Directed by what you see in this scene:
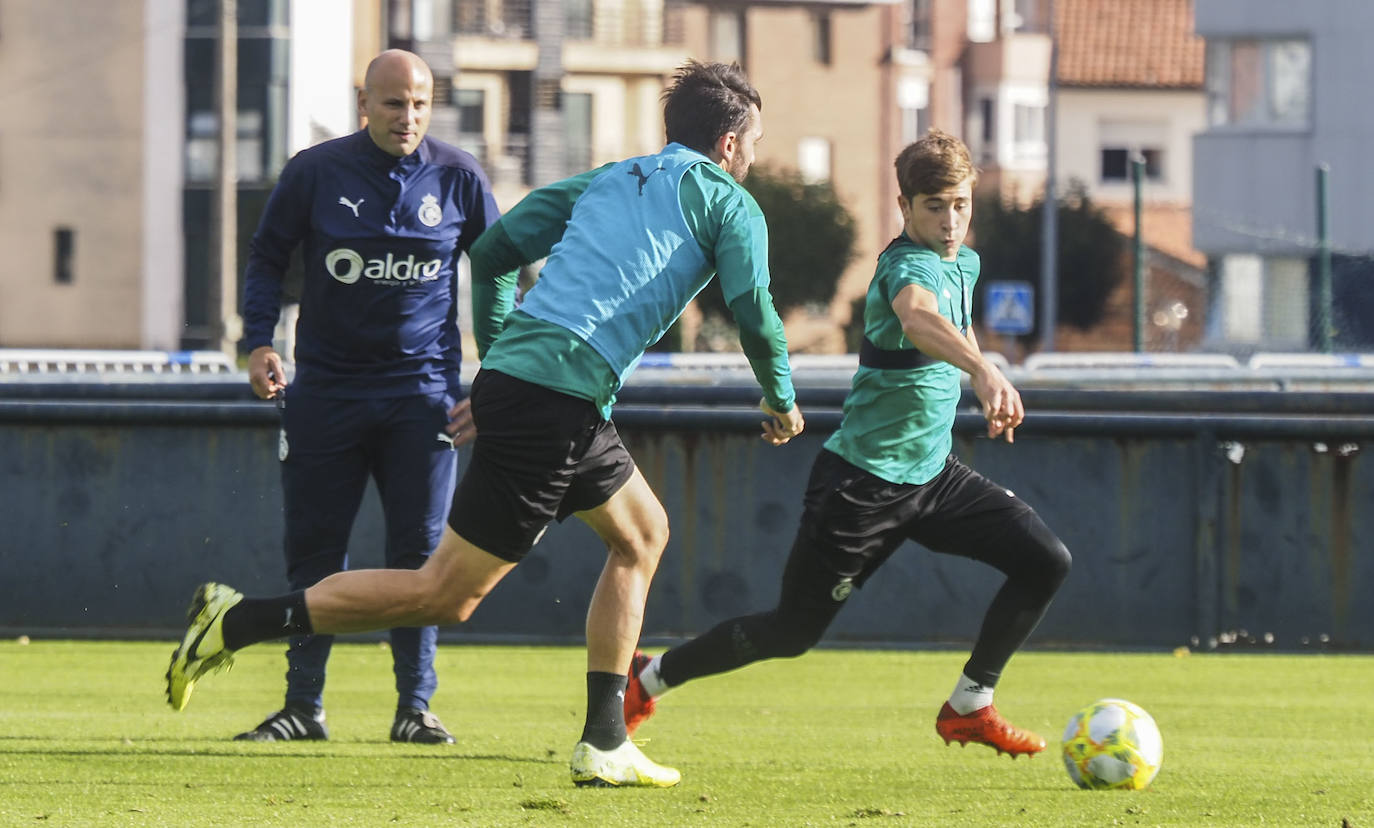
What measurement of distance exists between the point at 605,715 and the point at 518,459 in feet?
2.56

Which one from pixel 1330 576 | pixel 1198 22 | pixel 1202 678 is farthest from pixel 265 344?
pixel 1198 22

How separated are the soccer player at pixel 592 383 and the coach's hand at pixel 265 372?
3.38ft

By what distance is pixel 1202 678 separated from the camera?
31.8 ft

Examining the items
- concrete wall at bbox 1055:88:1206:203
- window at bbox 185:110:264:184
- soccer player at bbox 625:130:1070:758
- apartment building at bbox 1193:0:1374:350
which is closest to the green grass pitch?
soccer player at bbox 625:130:1070:758

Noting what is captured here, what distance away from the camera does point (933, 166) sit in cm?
676

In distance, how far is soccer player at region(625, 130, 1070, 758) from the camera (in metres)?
6.79

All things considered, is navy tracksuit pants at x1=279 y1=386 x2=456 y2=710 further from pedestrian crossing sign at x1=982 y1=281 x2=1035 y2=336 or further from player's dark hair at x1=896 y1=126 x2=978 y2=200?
pedestrian crossing sign at x1=982 y1=281 x2=1035 y2=336

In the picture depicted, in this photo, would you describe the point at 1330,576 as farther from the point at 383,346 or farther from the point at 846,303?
the point at 846,303

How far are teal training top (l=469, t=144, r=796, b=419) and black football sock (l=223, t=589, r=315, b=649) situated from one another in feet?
2.78

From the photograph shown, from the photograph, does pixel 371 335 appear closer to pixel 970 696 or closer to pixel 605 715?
pixel 605 715

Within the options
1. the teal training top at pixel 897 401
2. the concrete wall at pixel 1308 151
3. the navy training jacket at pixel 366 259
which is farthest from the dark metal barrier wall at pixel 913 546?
the concrete wall at pixel 1308 151

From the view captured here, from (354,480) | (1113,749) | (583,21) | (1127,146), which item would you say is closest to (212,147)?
(583,21)

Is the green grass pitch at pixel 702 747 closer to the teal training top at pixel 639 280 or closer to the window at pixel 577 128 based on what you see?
the teal training top at pixel 639 280

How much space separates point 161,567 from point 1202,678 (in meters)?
4.66
